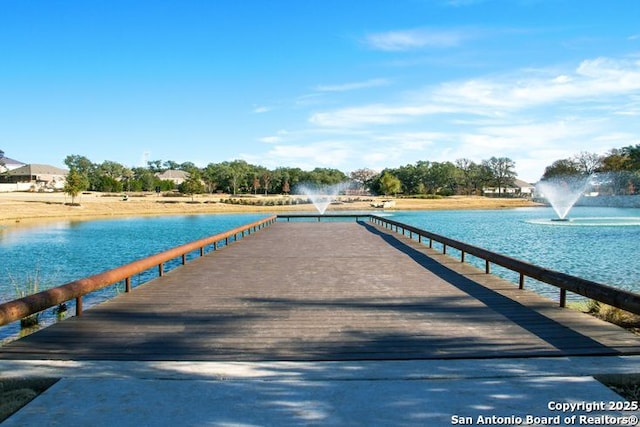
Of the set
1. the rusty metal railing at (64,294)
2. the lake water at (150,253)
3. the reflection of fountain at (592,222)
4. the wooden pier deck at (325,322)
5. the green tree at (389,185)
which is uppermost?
the green tree at (389,185)

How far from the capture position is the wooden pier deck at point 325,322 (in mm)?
5176

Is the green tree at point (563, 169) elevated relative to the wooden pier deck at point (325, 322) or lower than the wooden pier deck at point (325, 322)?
elevated

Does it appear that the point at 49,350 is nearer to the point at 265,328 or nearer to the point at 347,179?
the point at 265,328

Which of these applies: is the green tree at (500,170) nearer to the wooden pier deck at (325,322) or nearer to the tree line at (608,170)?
the tree line at (608,170)

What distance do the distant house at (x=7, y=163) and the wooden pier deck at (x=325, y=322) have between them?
414ft

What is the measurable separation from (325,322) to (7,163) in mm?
138783

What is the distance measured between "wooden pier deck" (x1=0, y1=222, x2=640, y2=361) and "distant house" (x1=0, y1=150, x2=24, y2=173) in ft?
414

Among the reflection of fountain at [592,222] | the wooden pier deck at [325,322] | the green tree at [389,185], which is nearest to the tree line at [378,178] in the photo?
the green tree at [389,185]

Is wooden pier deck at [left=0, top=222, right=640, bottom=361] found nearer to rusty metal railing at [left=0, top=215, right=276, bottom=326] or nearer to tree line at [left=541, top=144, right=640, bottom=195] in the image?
rusty metal railing at [left=0, top=215, right=276, bottom=326]

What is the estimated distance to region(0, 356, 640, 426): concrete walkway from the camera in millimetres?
3584

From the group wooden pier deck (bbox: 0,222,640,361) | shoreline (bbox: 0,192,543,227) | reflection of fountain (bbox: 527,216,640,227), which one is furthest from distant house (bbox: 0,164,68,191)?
wooden pier deck (bbox: 0,222,640,361)

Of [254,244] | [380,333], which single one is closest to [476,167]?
[254,244]

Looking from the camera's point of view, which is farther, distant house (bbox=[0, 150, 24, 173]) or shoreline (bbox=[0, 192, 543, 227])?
distant house (bbox=[0, 150, 24, 173])

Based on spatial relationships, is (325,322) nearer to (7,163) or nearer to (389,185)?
(389,185)
